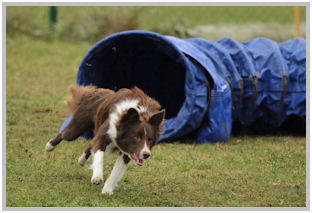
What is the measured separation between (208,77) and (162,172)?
2144 mm

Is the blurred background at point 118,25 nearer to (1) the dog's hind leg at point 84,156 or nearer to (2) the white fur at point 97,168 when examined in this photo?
(1) the dog's hind leg at point 84,156

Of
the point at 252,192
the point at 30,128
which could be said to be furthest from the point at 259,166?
the point at 30,128

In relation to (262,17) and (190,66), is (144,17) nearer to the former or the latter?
(262,17)

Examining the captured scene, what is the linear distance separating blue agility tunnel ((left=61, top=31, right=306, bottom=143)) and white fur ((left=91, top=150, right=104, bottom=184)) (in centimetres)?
255

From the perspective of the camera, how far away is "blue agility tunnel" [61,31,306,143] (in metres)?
8.42

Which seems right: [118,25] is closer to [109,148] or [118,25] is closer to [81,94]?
[81,94]

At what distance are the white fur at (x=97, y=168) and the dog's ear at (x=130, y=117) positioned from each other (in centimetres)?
43

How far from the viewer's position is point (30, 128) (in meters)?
9.16

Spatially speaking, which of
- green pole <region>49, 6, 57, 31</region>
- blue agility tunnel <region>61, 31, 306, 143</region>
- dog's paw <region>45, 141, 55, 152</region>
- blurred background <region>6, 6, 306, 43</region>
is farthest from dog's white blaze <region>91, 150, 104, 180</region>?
green pole <region>49, 6, 57, 31</region>

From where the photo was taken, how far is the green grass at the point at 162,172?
598 cm

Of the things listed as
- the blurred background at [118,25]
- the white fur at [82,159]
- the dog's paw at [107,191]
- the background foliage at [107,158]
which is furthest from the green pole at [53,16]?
the dog's paw at [107,191]

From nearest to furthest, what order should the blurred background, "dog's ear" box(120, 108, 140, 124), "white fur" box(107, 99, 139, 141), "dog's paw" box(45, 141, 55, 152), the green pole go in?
"dog's ear" box(120, 108, 140, 124) → "white fur" box(107, 99, 139, 141) → "dog's paw" box(45, 141, 55, 152) → the blurred background → the green pole

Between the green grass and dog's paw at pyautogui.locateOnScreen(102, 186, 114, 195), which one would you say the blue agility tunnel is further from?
dog's paw at pyautogui.locateOnScreen(102, 186, 114, 195)

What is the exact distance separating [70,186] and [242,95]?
362cm
